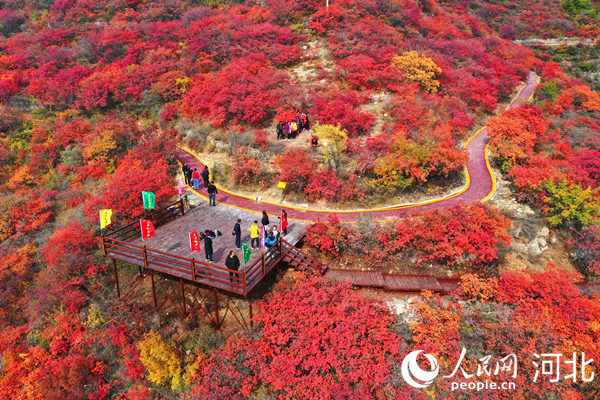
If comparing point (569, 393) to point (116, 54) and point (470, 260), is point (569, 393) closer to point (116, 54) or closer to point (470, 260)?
point (470, 260)

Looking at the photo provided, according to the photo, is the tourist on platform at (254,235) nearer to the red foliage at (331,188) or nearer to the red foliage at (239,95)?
the red foliage at (331,188)

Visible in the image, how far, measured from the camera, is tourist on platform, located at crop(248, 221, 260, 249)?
12812mm

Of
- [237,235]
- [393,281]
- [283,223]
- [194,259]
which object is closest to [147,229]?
[194,259]

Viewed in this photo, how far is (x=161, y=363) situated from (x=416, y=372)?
9.44 metres

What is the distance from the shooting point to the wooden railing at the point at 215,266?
11.2 m

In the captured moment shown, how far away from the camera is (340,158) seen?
20078mm

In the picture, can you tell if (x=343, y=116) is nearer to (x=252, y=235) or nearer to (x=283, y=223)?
(x=283, y=223)

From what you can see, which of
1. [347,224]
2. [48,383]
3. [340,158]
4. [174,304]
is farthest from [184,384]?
[340,158]

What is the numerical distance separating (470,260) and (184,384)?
13.4 meters

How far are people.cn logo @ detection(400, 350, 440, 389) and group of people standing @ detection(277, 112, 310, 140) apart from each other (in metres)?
16.2

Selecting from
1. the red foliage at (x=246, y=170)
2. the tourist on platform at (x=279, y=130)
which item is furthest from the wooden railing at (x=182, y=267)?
the tourist on platform at (x=279, y=130)

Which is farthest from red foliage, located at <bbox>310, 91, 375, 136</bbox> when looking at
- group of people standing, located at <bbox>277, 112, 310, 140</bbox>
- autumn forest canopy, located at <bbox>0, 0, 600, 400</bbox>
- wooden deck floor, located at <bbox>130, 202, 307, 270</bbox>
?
wooden deck floor, located at <bbox>130, 202, 307, 270</bbox>

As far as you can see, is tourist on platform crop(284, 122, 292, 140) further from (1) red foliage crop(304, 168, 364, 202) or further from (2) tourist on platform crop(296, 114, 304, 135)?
(1) red foliage crop(304, 168, 364, 202)

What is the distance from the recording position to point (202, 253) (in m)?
13.0
